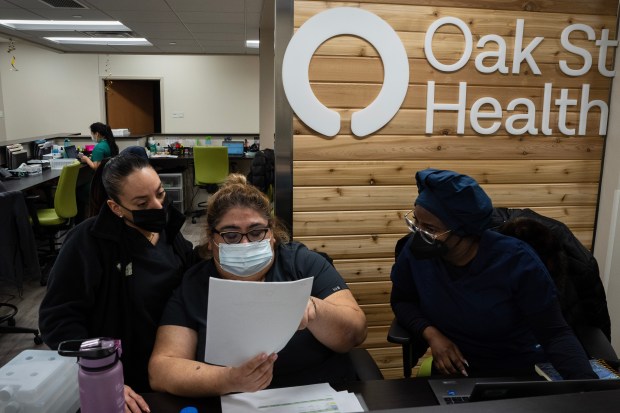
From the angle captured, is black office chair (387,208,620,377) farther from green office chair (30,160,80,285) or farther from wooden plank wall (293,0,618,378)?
green office chair (30,160,80,285)

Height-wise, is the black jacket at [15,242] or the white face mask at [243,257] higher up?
the white face mask at [243,257]

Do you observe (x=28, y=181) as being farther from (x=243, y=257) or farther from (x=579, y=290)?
(x=579, y=290)

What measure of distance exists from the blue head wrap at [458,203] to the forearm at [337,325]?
0.45 meters

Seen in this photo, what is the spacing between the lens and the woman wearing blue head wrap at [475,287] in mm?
1611

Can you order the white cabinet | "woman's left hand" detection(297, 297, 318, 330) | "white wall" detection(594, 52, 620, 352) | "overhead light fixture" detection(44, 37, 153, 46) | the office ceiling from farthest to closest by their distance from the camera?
"overhead light fixture" detection(44, 37, 153, 46) → the white cabinet → the office ceiling → "white wall" detection(594, 52, 620, 352) → "woman's left hand" detection(297, 297, 318, 330)

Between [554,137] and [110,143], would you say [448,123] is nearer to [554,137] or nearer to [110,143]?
[554,137]

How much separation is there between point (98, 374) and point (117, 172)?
899 millimetres

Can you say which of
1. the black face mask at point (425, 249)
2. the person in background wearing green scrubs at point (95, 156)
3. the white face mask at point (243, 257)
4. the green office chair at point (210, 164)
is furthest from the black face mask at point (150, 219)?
the green office chair at point (210, 164)

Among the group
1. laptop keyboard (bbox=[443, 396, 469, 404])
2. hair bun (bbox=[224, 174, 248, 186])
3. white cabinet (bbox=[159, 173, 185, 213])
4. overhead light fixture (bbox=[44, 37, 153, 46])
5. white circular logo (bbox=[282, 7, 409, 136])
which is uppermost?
overhead light fixture (bbox=[44, 37, 153, 46])

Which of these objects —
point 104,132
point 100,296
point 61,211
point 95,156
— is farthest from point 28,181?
point 100,296

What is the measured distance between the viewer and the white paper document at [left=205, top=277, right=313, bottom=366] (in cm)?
113

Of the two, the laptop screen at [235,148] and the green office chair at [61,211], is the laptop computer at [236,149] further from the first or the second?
the green office chair at [61,211]

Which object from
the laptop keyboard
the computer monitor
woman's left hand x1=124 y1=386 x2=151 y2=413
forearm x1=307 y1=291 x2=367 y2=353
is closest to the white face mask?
A: forearm x1=307 y1=291 x2=367 y2=353

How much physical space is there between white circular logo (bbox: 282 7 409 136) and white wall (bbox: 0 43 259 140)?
7.29 metres
